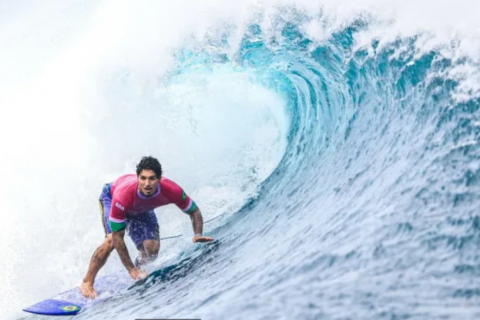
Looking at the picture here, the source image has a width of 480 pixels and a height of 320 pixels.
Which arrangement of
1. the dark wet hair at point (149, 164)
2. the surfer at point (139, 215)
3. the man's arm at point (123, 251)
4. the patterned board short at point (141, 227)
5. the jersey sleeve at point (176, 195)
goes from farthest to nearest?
the patterned board short at point (141, 227) → the jersey sleeve at point (176, 195) → the man's arm at point (123, 251) → the surfer at point (139, 215) → the dark wet hair at point (149, 164)

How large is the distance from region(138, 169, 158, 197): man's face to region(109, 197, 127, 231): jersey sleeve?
0.79 ft

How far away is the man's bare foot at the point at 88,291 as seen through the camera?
15.2ft

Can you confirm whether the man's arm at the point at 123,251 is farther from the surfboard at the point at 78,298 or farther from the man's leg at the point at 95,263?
the surfboard at the point at 78,298

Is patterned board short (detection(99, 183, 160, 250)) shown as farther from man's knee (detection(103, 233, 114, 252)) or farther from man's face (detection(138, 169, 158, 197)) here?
man's face (detection(138, 169, 158, 197))

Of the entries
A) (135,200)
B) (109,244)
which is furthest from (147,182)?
(109,244)

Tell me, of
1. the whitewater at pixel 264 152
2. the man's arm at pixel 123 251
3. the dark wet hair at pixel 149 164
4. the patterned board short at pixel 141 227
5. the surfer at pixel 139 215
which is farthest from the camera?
the patterned board short at pixel 141 227

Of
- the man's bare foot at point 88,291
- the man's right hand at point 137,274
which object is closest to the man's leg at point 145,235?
the man's right hand at point 137,274

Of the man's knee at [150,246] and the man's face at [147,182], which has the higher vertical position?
the man's face at [147,182]

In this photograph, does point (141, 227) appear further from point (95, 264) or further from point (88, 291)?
point (88, 291)

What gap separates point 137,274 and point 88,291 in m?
0.46

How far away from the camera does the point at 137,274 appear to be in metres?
4.57

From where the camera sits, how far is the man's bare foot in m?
4.62

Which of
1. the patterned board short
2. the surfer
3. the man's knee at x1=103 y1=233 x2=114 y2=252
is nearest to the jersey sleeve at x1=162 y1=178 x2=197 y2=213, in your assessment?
the surfer

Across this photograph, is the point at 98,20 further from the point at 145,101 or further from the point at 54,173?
the point at 54,173
